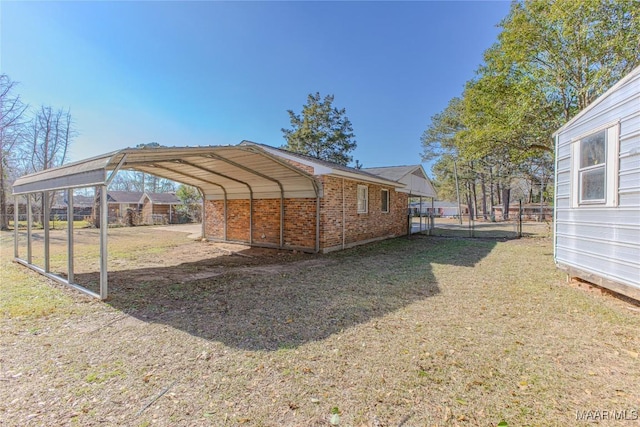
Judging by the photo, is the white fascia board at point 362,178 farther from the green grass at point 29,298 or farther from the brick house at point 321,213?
the green grass at point 29,298

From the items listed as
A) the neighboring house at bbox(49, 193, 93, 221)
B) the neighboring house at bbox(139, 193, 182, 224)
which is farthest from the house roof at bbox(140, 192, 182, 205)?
the neighboring house at bbox(49, 193, 93, 221)

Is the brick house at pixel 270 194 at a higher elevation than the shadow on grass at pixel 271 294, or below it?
higher

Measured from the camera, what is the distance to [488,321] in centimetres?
388

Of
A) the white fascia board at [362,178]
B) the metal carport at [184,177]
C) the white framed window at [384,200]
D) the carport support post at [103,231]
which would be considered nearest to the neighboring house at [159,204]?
the metal carport at [184,177]

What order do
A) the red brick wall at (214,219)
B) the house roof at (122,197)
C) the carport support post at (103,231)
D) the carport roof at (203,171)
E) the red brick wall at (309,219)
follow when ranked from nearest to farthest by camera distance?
the carport support post at (103,231), the carport roof at (203,171), the red brick wall at (309,219), the red brick wall at (214,219), the house roof at (122,197)

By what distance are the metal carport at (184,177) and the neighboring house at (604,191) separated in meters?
6.08

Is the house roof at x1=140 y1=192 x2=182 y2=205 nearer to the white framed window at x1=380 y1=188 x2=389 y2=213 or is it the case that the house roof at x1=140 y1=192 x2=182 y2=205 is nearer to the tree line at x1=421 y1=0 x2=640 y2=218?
the white framed window at x1=380 y1=188 x2=389 y2=213

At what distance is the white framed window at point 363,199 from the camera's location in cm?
1133

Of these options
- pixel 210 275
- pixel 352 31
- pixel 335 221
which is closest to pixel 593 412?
pixel 210 275

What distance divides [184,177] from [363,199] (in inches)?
276

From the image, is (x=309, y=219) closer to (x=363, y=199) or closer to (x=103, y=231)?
(x=363, y=199)

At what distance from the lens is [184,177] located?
11164 millimetres

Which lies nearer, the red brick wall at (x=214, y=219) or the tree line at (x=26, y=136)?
the red brick wall at (x=214, y=219)

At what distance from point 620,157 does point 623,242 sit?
1213mm
